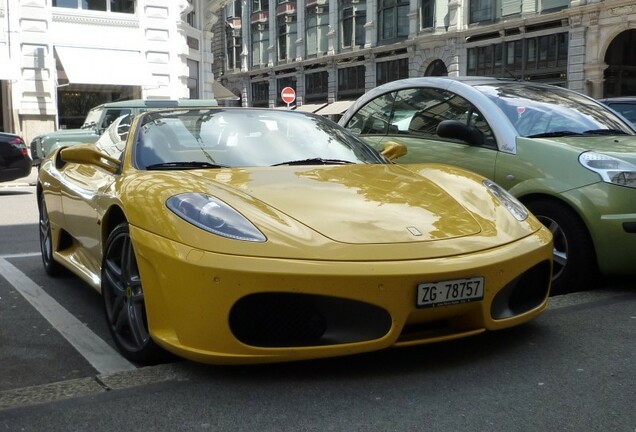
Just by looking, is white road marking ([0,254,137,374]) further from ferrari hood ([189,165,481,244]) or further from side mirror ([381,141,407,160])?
side mirror ([381,141,407,160])

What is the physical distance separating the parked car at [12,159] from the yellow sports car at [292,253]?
9.76 m

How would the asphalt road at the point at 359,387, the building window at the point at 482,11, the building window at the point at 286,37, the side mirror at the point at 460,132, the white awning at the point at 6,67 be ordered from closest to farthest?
the asphalt road at the point at 359,387 → the side mirror at the point at 460,132 → the white awning at the point at 6,67 → the building window at the point at 482,11 → the building window at the point at 286,37

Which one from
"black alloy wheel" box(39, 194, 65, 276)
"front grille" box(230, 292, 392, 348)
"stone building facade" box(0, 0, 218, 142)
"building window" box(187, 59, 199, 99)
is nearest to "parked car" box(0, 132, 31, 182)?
"black alloy wheel" box(39, 194, 65, 276)

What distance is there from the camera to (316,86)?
46.2m

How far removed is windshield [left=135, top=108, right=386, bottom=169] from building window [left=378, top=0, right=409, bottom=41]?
35334 mm

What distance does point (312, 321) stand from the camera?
9.92 feet

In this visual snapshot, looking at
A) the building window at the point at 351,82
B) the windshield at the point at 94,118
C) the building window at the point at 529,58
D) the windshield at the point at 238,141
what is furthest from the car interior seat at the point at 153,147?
the building window at the point at 351,82

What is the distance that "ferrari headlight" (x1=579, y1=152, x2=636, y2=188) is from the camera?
453 centimetres

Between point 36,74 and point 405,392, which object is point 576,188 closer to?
point 405,392

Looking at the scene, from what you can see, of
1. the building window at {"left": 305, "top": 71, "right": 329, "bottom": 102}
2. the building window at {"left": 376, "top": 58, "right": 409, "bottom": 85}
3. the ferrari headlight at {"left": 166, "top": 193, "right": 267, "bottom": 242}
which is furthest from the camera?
the building window at {"left": 305, "top": 71, "right": 329, "bottom": 102}

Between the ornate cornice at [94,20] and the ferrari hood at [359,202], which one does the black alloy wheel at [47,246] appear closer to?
the ferrari hood at [359,202]

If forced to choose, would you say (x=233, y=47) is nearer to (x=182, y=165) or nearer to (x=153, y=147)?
(x=153, y=147)

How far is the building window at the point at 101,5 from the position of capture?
23953mm

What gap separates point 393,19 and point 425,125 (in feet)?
115
